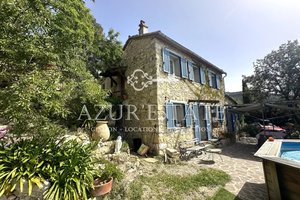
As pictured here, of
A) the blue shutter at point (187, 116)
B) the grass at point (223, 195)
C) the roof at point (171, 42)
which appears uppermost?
the roof at point (171, 42)

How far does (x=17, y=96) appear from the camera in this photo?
3359mm

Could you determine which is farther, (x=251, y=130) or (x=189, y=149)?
(x=251, y=130)

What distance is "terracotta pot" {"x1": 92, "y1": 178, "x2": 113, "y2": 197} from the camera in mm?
4066

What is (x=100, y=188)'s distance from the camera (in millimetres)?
4094

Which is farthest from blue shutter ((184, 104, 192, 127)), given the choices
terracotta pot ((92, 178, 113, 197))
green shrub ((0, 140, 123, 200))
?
green shrub ((0, 140, 123, 200))

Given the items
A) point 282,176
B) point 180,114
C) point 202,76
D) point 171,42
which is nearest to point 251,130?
point 202,76

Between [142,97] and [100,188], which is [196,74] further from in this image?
[100,188]

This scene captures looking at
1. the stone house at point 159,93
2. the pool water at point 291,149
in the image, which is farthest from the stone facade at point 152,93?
the pool water at point 291,149

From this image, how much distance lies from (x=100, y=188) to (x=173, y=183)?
2297mm

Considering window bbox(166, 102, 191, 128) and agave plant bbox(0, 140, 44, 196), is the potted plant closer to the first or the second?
agave plant bbox(0, 140, 44, 196)

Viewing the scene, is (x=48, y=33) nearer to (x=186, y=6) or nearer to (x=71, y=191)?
(x=71, y=191)

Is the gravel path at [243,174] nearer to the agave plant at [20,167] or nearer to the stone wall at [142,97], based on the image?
the stone wall at [142,97]

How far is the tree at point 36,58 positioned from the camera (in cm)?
357

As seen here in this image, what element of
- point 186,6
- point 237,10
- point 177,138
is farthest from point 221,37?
point 177,138
